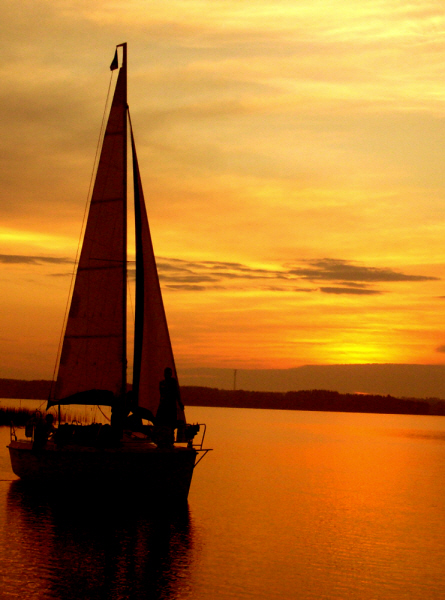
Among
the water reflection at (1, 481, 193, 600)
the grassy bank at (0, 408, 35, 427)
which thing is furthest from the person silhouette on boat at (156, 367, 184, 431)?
the grassy bank at (0, 408, 35, 427)

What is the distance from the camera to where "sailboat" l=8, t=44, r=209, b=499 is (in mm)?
20828

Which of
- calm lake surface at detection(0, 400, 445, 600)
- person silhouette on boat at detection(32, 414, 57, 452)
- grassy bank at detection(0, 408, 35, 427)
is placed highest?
person silhouette on boat at detection(32, 414, 57, 452)

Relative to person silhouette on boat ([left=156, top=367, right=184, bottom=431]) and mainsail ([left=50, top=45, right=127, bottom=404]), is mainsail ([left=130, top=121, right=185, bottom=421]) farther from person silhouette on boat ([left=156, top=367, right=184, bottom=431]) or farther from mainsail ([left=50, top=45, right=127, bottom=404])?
person silhouette on boat ([left=156, top=367, right=184, bottom=431])

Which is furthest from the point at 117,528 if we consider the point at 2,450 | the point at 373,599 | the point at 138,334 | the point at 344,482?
the point at 2,450

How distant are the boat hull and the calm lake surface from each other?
0.65m

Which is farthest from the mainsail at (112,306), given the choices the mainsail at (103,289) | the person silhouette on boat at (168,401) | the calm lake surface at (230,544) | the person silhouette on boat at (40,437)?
the calm lake surface at (230,544)

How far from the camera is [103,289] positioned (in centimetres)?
2297

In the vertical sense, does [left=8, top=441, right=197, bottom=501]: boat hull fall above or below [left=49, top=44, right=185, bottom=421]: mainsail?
below

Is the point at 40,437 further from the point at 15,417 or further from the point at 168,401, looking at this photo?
the point at 15,417

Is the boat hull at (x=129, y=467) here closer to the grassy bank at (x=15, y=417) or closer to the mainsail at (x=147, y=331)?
the mainsail at (x=147, y=331)

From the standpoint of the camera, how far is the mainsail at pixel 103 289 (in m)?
22.6

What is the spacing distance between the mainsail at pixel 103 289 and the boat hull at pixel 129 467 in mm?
2019

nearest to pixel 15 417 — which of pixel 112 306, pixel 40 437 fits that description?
pixel 40 437

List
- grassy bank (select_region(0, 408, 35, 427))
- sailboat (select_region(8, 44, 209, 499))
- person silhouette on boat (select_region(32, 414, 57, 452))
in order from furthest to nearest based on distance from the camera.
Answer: grassy bank (select_region(0, 408, 35, 427)), person silhouette on boat (select_region(32, 414, 57, 452)), sailboat (select_region(8, 44, 209, 499))
